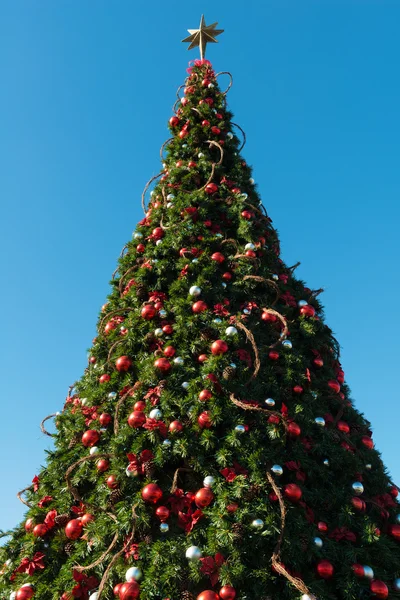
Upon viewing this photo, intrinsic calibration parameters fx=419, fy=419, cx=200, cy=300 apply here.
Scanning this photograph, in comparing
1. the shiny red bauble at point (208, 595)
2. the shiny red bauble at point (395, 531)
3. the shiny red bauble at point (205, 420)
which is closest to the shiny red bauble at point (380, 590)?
the shiny red bauble at point (395, 531)

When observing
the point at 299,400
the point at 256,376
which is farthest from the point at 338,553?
the point at 256,376

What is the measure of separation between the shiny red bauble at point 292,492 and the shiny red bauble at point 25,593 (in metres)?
1.60

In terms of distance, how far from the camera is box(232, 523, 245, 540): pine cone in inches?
85.8

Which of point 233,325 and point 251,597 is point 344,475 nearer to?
point 251,597

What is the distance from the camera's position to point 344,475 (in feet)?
9.16

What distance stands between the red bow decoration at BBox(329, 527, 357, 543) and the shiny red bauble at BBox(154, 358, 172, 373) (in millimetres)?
1442

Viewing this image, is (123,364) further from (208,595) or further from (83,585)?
(208,595)

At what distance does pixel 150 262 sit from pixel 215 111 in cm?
285

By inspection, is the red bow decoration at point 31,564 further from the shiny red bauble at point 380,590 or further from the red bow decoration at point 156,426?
the shiny red bauble at point 380,590

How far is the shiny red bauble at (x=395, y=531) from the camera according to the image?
107 inches

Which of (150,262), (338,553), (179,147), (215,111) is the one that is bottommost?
(338,553)

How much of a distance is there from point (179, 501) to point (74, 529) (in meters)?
0.68

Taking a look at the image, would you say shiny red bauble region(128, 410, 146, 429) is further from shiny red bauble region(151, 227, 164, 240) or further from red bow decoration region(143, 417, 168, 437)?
shiny red bauble region(151, 227, 164, 240)

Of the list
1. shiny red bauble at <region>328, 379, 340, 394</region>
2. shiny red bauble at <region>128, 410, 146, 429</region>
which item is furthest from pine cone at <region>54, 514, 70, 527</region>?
shiny red bauble at <region>328, 379, 340, 394</region>
